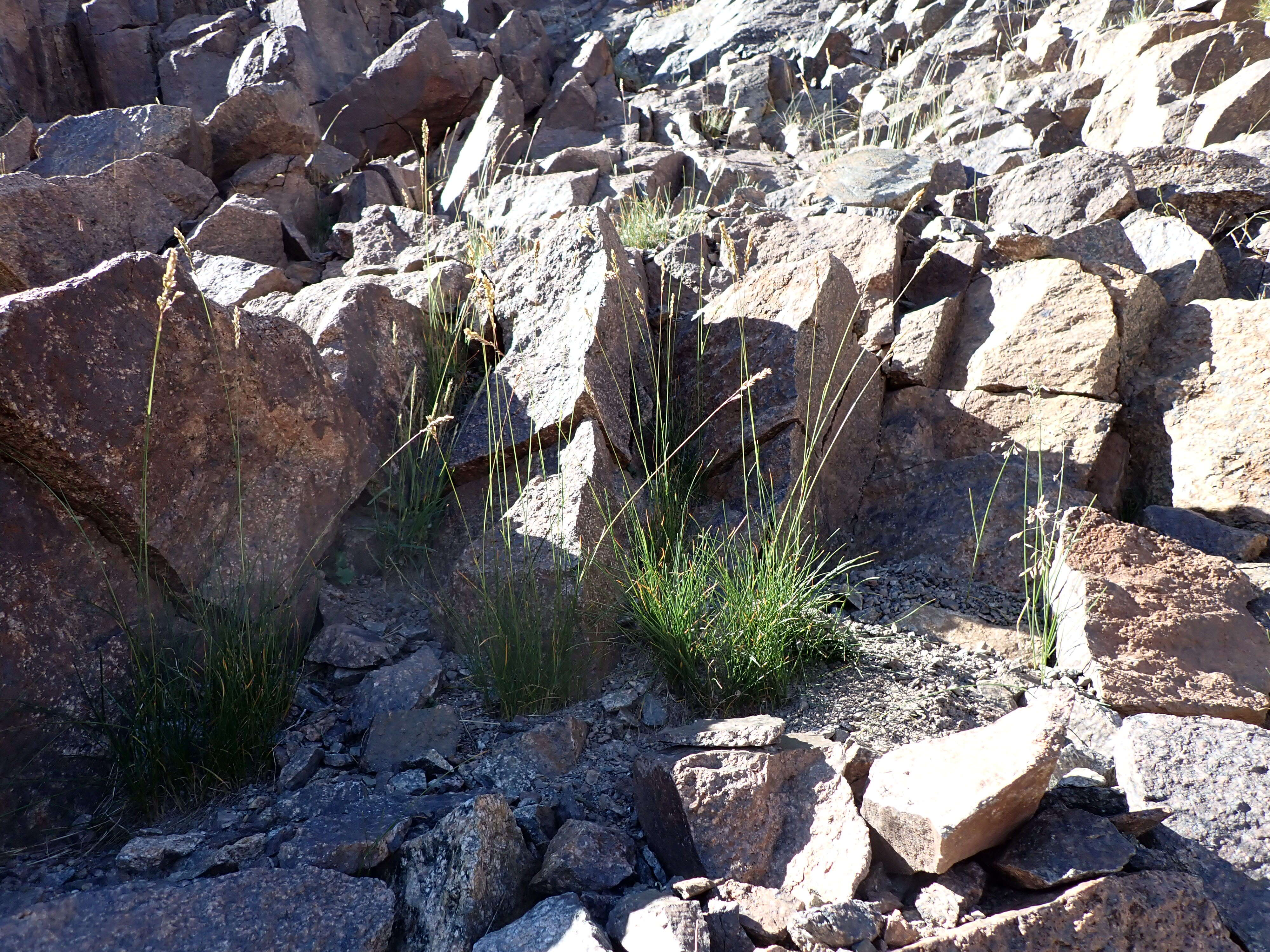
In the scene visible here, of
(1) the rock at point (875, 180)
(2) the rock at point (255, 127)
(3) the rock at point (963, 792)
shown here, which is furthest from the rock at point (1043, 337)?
(2) the rock at point (255, 127)

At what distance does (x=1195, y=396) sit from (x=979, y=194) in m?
1.86

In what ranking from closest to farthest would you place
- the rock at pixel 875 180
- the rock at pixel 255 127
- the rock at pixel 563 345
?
the rock at pixel 563 345 < the rock at pixel 875 180 < the rock at pixel 255 127

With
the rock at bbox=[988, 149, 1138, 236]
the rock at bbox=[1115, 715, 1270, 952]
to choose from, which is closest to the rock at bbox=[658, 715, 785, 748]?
the rock at bbox=[1115, 715, 1270, 952]

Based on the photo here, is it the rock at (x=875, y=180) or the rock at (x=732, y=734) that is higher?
the rock at (x=875, y=180)

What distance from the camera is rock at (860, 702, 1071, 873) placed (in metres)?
1.83

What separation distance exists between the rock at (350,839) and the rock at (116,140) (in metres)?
4.69

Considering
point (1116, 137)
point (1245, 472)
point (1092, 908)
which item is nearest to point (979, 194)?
point (1116, 137)

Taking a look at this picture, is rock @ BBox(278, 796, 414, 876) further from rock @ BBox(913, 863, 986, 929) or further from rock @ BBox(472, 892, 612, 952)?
rock @ BBox(913, 863, 986, 929)

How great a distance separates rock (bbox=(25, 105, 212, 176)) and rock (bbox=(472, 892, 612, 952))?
5144mm

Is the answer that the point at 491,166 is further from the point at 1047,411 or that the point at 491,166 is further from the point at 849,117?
the point at 1047,411

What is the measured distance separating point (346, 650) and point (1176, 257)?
3.66 metres

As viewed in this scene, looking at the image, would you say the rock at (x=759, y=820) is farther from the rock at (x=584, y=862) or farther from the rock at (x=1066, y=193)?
the rock at (x=1066, y=193)

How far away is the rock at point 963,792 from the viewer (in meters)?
1.83

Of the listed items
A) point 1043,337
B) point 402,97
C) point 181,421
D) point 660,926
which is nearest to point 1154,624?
point 1043,337
